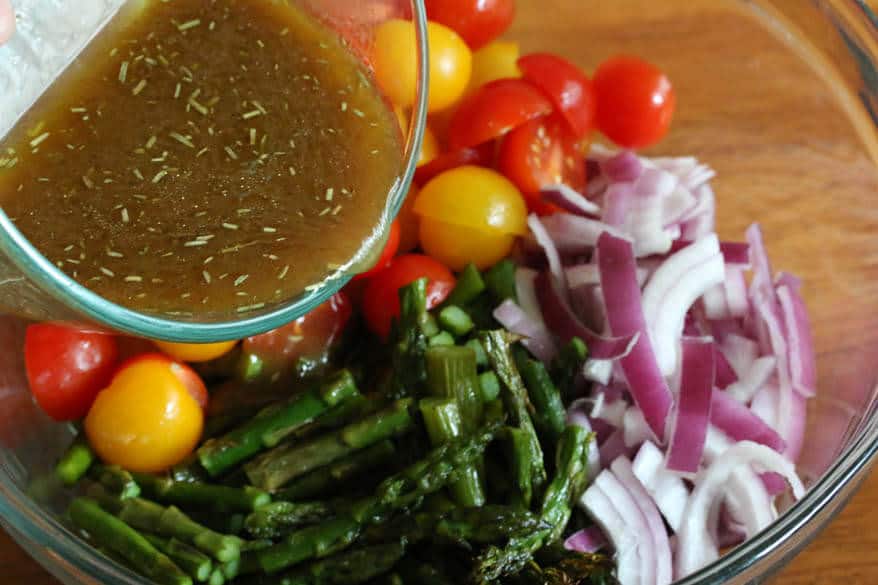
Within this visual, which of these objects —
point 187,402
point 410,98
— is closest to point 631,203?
point 410,98

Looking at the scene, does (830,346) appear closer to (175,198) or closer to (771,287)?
(771,287)

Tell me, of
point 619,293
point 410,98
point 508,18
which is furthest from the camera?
point 508,18

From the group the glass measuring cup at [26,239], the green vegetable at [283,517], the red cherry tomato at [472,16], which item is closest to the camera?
the glass measuring cup at [26,239]

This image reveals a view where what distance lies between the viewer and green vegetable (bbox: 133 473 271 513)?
1.93m

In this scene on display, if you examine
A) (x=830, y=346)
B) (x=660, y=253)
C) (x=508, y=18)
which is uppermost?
(x=508, y=18)

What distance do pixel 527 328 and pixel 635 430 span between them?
1.11ft

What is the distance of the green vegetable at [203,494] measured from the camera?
1.93 metres

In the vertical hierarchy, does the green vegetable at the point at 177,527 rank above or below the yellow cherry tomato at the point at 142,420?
below

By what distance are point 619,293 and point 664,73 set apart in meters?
0.95

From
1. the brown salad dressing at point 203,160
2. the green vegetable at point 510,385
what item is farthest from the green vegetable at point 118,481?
the green vegetable at point 510,385

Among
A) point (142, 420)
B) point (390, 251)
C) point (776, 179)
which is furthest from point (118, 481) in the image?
point (776, 179)

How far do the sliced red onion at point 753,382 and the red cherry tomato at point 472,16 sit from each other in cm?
117

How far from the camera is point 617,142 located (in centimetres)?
269

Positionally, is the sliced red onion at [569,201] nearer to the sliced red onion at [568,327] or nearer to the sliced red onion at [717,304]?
the sliced red onion at [568,327]
